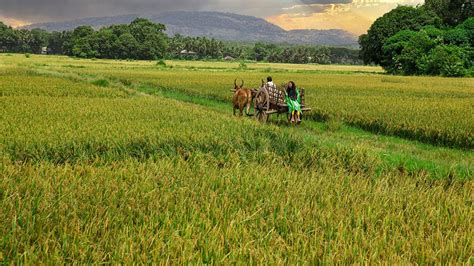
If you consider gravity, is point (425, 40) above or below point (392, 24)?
below

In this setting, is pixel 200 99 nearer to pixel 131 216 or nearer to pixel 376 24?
pixel 131 216

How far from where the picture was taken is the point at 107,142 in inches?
304

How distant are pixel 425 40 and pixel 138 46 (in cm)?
6279

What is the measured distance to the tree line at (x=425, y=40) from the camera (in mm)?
49156

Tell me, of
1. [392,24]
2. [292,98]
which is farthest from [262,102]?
[392,24]

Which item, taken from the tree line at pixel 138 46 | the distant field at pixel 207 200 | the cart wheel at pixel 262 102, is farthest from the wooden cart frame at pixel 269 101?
the tree line at pixel 138 46

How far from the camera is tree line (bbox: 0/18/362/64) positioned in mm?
92000

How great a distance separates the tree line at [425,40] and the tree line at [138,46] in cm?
5172

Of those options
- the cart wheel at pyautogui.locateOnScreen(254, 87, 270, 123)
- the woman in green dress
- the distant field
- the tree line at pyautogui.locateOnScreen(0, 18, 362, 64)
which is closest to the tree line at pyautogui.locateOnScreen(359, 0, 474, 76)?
the woman in green dress

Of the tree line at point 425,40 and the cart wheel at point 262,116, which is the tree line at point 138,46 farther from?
the cart wheel at point 262,116

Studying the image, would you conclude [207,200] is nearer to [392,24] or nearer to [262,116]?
[262,116]

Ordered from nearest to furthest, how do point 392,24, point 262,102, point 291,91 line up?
point 291,91 → point 262,102 → point 392,24

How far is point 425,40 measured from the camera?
164 ft

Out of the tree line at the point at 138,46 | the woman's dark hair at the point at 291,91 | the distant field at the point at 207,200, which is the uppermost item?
the tree line at the point at 138,46
